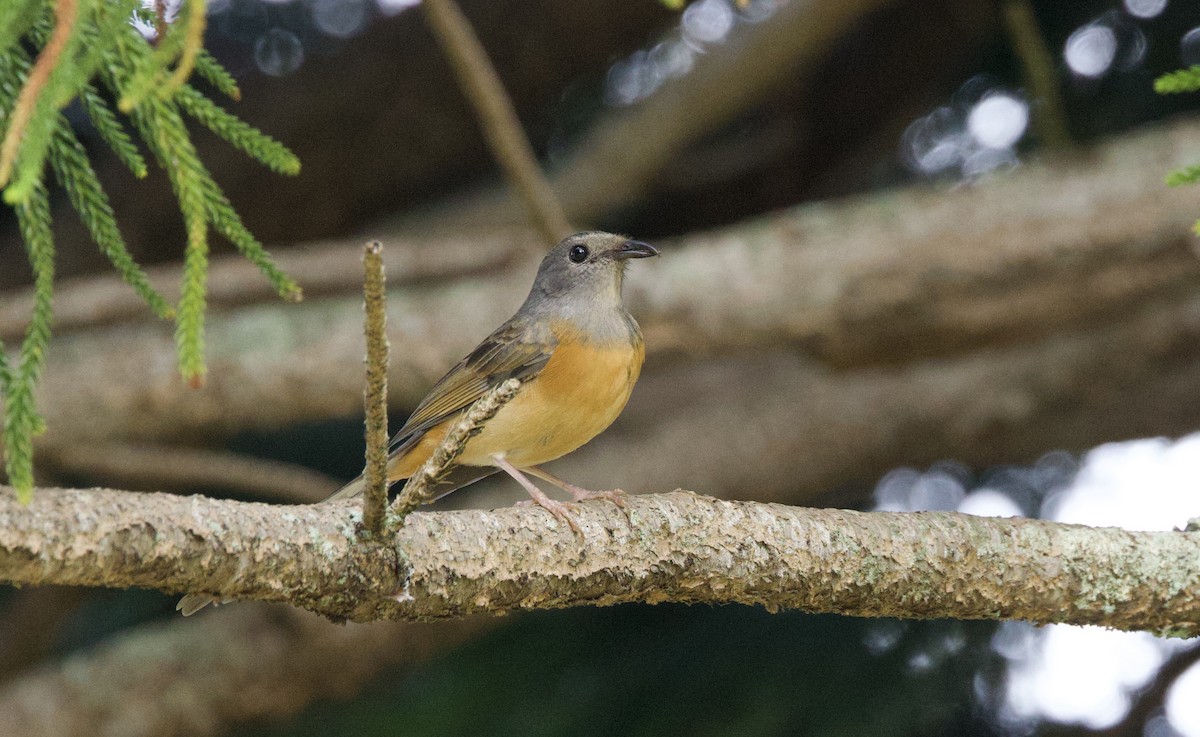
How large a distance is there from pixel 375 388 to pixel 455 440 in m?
0.26

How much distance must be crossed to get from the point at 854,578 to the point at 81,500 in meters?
1.70

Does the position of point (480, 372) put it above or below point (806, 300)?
below

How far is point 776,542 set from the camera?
2.82 m

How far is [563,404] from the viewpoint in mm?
3744

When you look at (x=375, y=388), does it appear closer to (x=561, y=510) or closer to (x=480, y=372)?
(x=561, y=510)

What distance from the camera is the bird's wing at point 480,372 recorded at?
155 inches

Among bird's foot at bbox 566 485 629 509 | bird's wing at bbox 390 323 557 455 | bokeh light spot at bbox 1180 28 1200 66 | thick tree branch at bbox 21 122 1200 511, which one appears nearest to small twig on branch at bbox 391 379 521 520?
bird's foot at bbox 566 485 629 509

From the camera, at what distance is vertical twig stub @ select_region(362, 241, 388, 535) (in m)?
1.88

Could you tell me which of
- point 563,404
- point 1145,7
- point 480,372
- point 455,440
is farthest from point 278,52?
point 455,440

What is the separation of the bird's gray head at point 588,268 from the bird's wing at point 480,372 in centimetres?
27

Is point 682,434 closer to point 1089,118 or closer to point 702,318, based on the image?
point 702,318

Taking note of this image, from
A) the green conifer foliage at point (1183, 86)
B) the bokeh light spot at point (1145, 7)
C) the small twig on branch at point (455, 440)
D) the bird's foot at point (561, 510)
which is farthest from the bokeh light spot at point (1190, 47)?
the small twig on branch at point (455, 440)

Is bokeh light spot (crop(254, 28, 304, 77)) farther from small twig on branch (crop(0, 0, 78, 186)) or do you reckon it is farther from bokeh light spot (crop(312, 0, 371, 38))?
small twig on branch (crop(0, 0, 78, 186))

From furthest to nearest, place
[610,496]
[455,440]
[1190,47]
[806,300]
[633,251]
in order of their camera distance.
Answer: [1190,47]
[806,300]
[633,251]
[610,496]
[455,440]
